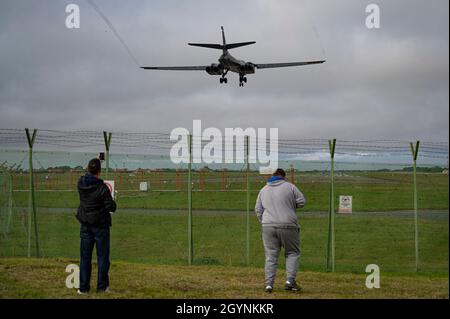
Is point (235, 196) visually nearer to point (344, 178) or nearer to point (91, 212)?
point (344, 178)

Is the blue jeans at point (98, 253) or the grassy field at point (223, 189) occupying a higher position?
the grassy field at point (223, 189)

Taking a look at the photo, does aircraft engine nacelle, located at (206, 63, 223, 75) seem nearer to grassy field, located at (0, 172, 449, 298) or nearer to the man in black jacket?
grassy field, located at (0, 172, 449, 298)

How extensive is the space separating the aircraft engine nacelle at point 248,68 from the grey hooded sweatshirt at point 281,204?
77.7 ft

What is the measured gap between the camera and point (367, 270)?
12156 millimetres

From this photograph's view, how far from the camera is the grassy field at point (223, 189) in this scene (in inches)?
580

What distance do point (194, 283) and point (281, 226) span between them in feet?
6.10

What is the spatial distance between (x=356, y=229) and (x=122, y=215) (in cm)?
610

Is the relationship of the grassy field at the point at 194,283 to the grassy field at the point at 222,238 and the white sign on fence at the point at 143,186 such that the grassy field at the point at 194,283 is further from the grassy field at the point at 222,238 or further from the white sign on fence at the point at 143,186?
the white sign on fence at the point at 143,186

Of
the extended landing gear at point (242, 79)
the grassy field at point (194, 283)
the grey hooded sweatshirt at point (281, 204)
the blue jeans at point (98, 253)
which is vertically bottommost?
the grassy field at point (194, 283)

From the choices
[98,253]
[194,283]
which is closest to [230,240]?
[194,283]

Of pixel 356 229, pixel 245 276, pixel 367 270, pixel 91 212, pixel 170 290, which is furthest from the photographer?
pixel 356 229

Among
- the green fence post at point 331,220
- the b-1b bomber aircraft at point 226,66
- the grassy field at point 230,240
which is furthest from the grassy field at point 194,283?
the b-1b bomber aircraft at point 226,66

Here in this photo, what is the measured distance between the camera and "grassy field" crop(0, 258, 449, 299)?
900cm
